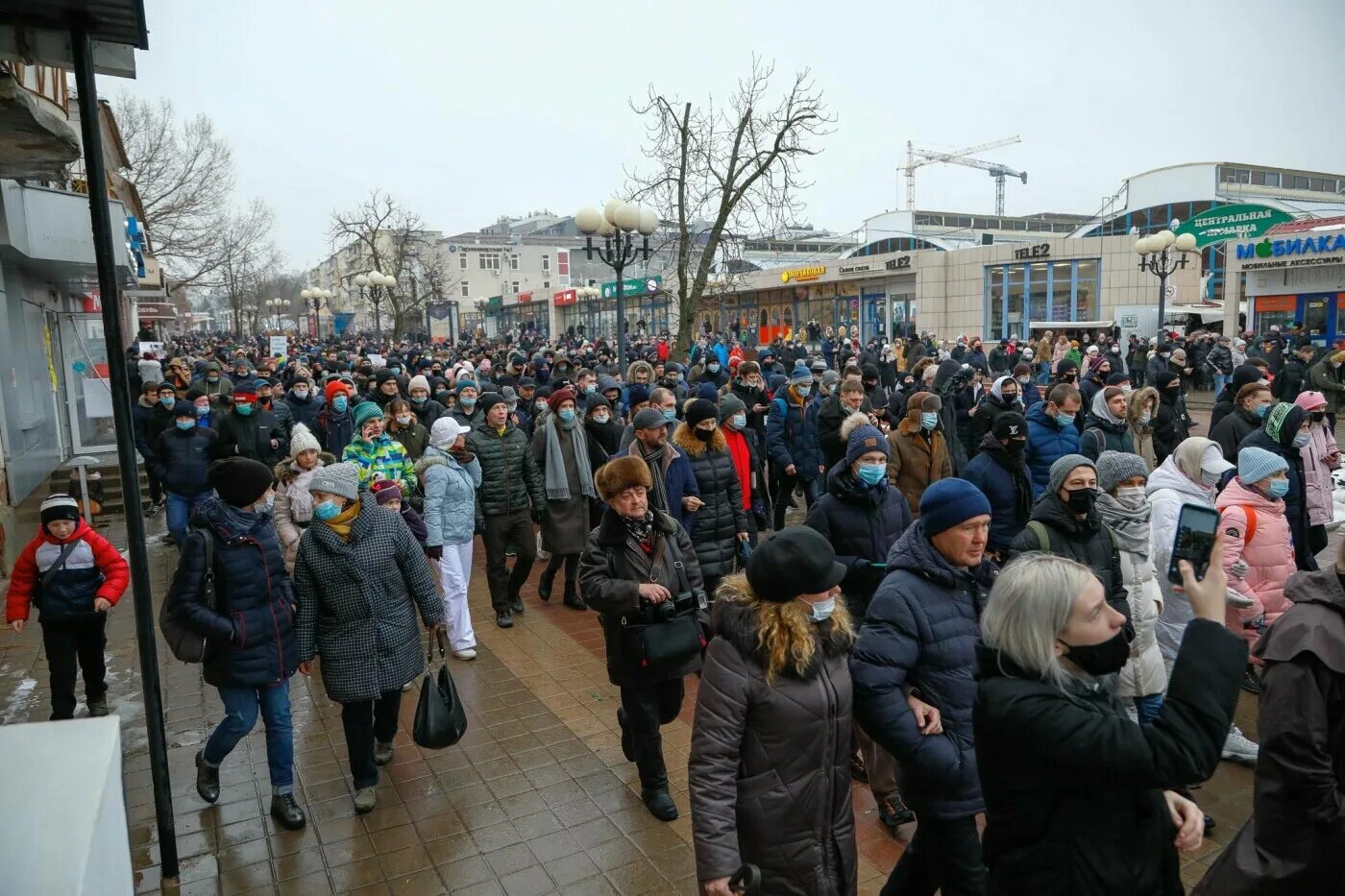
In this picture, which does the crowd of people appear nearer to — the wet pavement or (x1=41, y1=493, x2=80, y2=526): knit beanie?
(x1=41, y1=493, x2=80, y2=526): knit beanie

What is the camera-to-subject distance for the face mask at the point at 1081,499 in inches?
167

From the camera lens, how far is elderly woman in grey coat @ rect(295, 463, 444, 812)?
4477mm

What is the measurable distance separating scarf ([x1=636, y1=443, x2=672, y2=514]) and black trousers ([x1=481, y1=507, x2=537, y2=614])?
5.49 feet

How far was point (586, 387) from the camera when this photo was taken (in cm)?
1180

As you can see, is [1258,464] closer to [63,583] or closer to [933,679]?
[933,679]

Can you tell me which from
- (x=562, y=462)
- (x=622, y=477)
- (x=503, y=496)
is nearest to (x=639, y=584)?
(x=622, y=477)

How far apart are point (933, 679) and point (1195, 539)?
3.70 feet

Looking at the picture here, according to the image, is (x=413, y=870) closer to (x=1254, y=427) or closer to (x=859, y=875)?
(x=859, y=875)

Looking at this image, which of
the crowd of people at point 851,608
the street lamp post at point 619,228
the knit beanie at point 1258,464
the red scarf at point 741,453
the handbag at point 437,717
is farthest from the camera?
the street lamp post at point 619,228

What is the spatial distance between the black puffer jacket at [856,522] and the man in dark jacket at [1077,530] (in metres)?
0.82

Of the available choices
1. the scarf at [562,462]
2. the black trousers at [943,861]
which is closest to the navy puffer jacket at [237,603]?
the black trousers at [943,861]

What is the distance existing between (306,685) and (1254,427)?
7.94m

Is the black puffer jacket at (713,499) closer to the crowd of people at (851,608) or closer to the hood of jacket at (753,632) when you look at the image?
the crowd of people at (851,608)

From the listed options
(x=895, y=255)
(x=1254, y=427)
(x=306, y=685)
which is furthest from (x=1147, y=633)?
(x=895, y=255)
